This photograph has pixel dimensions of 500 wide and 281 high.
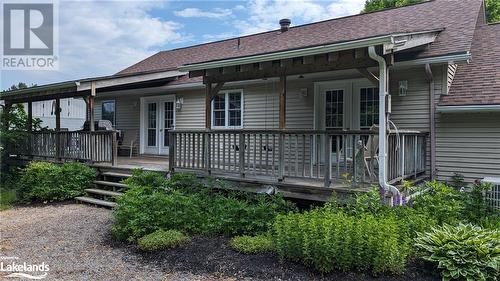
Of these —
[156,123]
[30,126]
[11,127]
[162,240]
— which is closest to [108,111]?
[156,123]

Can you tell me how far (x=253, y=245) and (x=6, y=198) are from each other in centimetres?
775

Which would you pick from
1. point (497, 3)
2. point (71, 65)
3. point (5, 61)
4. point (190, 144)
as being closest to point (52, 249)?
point (190, 144)

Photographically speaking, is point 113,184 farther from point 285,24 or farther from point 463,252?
point 285,24

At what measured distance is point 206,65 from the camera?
7.07 meters

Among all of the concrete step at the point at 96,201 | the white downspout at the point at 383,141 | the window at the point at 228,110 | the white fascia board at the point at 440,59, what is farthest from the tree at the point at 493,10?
the concrete step at the point at 96,201

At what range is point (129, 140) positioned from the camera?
1391 cm

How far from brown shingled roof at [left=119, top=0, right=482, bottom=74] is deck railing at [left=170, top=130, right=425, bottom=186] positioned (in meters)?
1.73

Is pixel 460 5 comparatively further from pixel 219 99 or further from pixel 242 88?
pixel 219 99

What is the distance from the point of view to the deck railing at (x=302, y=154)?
568cm

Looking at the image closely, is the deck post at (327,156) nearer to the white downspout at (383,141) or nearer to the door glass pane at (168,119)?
the white downspout at (383,141)

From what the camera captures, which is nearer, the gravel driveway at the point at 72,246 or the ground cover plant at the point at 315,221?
the ground cover plant at the point at 315,221

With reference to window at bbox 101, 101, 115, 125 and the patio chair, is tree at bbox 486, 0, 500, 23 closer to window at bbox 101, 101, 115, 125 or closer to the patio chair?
the patio chair

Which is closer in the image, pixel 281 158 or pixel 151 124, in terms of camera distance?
pixel 281 158

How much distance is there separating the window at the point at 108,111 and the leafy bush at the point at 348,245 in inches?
476
